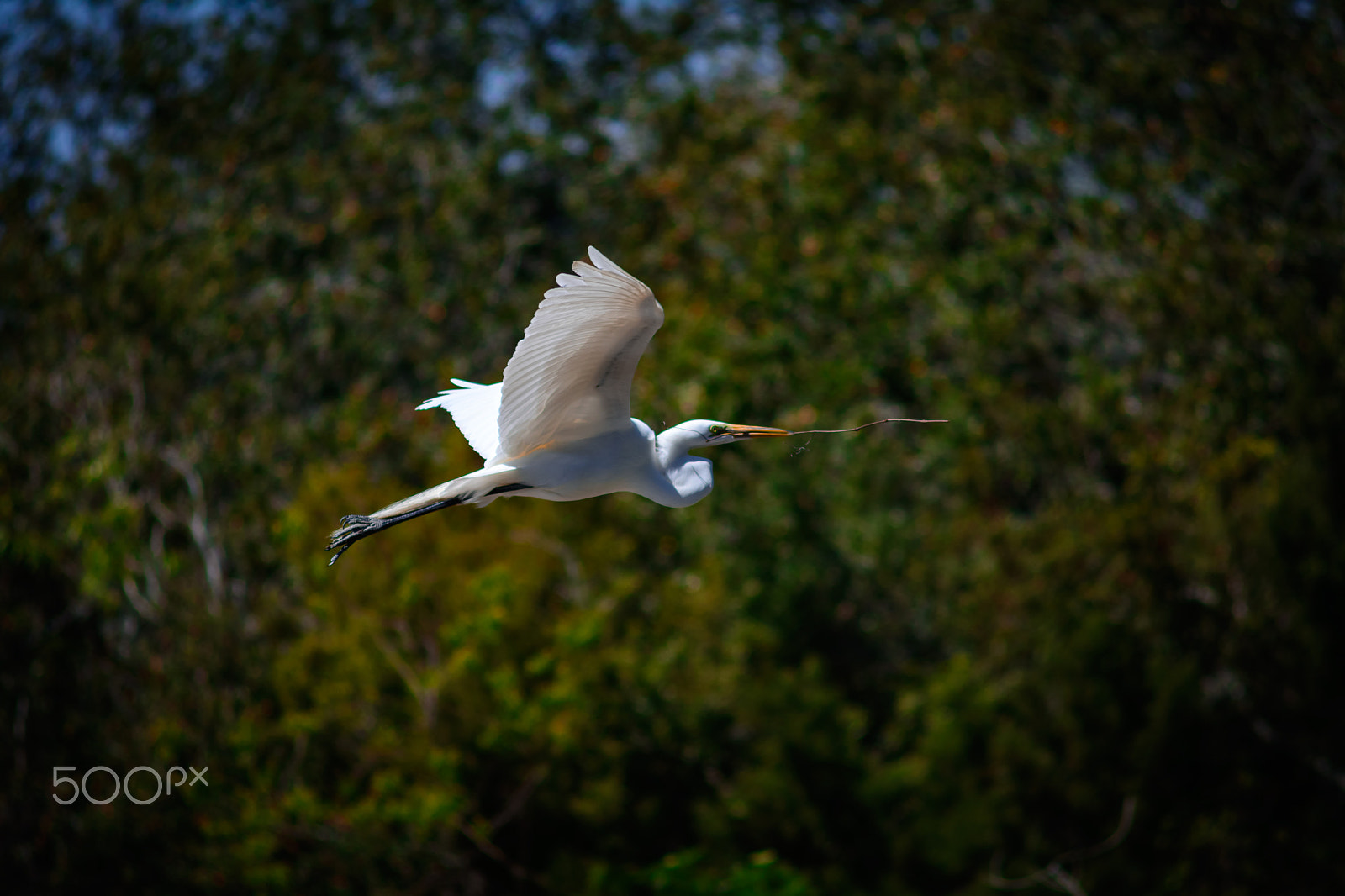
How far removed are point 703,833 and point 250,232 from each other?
26.4 feet

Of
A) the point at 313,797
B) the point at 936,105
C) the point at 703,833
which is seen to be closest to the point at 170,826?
the point at 313,797

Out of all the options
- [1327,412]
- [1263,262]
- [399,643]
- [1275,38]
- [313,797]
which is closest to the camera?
[313,797]

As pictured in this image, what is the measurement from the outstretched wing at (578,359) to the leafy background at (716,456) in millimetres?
3479

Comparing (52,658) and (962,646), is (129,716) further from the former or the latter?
(962,646)

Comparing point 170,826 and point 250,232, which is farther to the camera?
point 250,232

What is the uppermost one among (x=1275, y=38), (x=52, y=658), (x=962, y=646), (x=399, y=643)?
(x=1275, y=38)

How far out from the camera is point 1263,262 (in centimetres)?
1307

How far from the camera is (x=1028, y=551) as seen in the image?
38.4 feet

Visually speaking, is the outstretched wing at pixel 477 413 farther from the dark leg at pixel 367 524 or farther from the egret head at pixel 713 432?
the egret head at pixel 713 432

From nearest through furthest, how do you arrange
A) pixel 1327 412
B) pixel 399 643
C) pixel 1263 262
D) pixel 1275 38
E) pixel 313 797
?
pixel 313 797, pixel 399 643, pixel 1327 412, pixel 1263 262, pixel 1275 38

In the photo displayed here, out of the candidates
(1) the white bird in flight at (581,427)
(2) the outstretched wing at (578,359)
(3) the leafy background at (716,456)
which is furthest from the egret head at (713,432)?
(3) the leafy background at (716,456)

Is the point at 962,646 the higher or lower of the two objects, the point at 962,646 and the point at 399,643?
the lower

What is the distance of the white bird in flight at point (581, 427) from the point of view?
11.7 feet

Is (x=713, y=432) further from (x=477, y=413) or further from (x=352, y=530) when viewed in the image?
(x=352, y=530)
